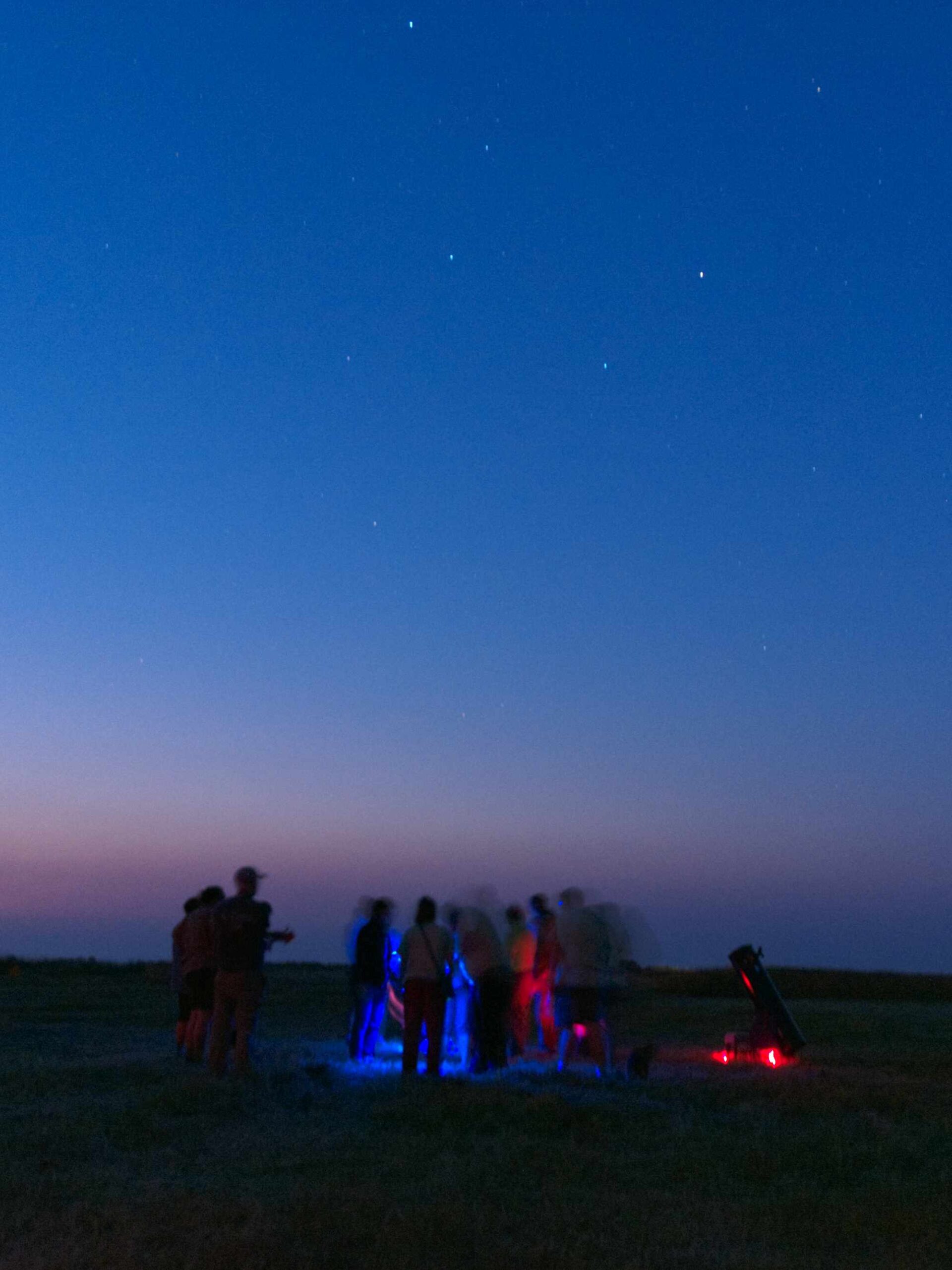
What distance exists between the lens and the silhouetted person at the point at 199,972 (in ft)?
47.2

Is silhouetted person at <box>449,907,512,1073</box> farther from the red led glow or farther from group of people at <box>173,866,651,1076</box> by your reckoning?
the red led glow

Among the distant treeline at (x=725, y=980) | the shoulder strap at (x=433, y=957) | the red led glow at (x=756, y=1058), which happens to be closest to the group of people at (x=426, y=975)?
the shoulder strap at (x=433, y=957)

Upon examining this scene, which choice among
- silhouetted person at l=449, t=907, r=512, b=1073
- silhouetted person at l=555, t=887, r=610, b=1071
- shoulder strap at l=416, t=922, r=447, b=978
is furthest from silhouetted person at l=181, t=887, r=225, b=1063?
silhouetted person at l=555, t=887, r=610, b=1071

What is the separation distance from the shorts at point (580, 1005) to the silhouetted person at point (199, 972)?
11.2 ft

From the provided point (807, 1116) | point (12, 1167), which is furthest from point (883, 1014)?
point (12, 1167)

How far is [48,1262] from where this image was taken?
6.46 meters

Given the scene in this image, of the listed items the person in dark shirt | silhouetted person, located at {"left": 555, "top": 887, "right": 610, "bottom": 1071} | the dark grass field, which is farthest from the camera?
the person in dark shirt

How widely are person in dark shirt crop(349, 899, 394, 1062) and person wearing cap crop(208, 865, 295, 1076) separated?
217 cm

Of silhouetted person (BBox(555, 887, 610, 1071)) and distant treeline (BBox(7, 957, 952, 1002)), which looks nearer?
silhouetted person (BBox(555, 887, 610, 1071))

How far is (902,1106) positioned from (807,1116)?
1239 millimetres

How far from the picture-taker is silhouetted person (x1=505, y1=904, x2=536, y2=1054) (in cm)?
1594

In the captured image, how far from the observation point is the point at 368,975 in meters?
15.1

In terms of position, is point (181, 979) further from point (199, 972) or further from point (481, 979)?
point (481, 979)

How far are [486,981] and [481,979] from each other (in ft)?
0.17
